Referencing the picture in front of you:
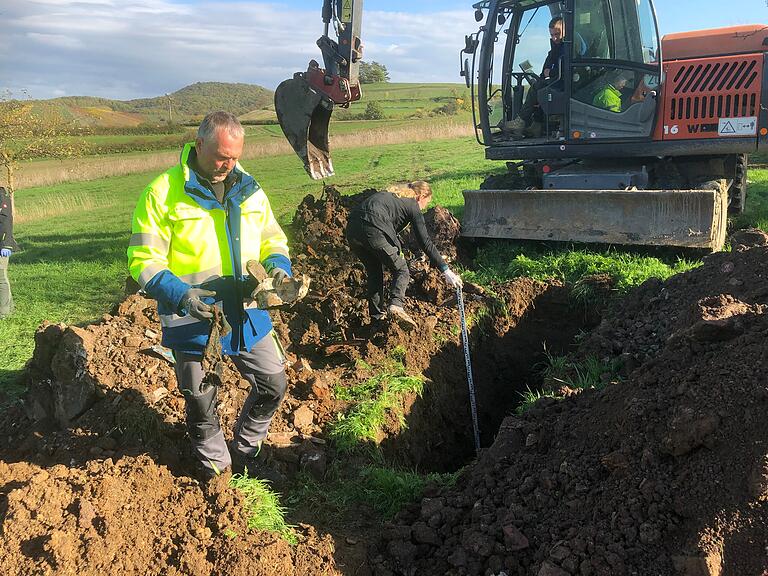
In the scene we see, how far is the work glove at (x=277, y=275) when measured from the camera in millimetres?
3322

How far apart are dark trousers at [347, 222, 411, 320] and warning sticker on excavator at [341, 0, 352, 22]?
9.88 ft

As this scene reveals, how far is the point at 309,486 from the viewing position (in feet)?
13.0

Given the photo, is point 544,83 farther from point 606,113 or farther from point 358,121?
Answer: point 358,121

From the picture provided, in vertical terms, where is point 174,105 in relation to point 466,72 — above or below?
above

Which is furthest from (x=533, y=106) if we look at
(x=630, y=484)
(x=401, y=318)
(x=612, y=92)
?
(x=630, y=484)

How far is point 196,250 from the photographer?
10.7 feet

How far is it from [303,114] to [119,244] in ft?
22.9

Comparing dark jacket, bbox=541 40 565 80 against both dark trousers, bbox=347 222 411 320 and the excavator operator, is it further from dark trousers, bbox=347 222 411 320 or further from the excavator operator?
dark trousers, bbox=347 222 411 320

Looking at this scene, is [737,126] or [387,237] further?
[737,126]

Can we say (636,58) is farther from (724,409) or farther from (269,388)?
(269,388)

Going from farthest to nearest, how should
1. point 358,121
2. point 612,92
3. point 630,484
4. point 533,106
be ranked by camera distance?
point 358,121 → point 533,106 → point 612,92 → point 630,484

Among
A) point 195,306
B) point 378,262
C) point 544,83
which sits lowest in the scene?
point 378,262

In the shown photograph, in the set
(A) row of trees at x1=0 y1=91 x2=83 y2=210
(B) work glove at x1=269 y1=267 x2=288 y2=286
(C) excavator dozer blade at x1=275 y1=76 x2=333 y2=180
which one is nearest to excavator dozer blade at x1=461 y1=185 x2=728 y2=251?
(C) excavator dozer blade at x1=275 y1=76 x2=333 y2=180

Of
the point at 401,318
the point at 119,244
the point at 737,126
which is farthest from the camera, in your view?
the point at 119,244
